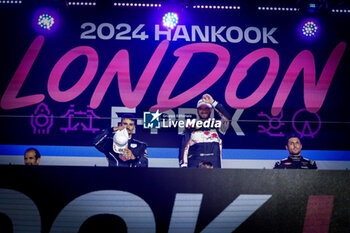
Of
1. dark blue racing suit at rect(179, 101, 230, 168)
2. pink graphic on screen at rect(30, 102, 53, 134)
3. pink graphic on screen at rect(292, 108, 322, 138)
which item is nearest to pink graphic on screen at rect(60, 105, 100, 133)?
pink graphic on screen at rect(30, 102, 53, 134)

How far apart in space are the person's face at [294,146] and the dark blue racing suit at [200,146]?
91 cm

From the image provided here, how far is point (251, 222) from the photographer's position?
4.67ft

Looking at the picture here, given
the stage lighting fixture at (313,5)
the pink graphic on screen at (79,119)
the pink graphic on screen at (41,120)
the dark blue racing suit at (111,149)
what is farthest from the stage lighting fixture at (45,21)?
the stage lighting fixture at (313,5)

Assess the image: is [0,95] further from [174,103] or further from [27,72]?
[174,103]

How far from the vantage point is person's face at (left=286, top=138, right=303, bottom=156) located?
171 inches

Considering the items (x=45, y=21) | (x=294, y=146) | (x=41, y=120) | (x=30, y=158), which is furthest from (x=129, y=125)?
(x=294, y=146)

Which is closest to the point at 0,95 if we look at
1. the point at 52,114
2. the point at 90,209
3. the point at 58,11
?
the point at 52,114

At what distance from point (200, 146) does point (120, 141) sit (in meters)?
1.05

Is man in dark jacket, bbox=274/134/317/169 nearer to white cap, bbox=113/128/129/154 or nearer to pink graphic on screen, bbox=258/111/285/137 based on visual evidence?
pink graphic on screen, bbox=258/111/285/137

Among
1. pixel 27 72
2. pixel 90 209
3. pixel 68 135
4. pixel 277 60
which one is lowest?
pixel 90 209

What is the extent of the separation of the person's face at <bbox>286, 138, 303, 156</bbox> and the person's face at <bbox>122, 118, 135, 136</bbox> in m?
2.11

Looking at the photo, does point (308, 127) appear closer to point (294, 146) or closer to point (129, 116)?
point (294, 146)

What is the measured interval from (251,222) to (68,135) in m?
3.45

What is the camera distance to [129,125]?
14.4ft
